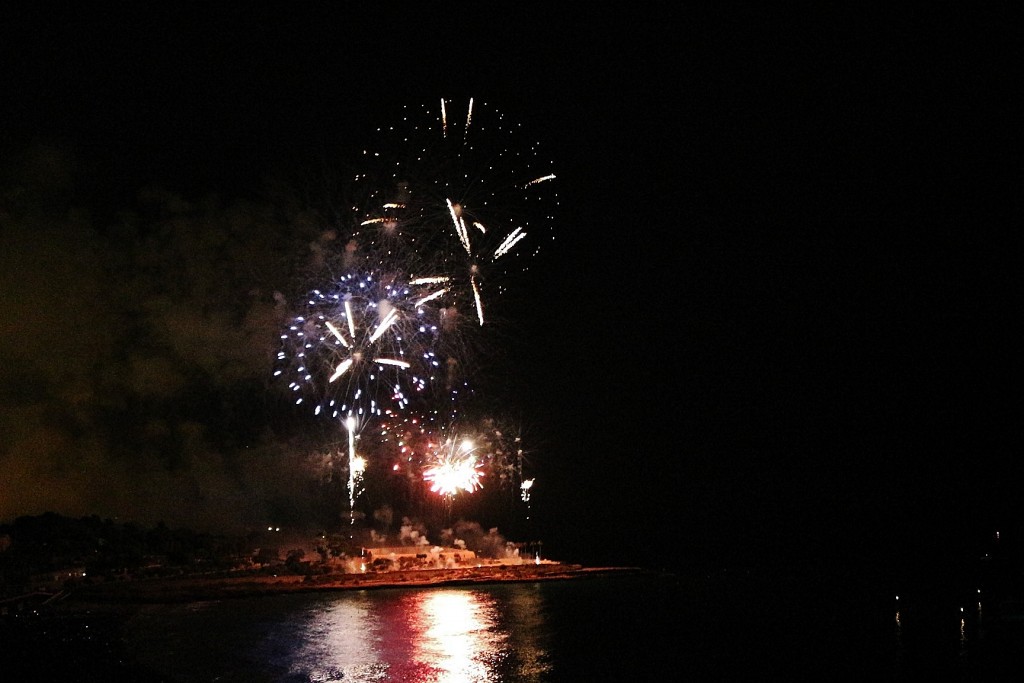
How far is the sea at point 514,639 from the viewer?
15359 mm

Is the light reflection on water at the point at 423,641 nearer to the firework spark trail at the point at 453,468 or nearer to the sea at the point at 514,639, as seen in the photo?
the sea at the point at 514,639

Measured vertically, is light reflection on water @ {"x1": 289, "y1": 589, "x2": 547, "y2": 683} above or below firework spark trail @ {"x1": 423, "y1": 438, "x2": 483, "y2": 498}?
below

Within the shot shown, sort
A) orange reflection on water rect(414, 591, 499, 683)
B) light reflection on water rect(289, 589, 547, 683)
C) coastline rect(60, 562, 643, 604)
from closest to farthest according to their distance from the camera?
1. light reflection on water rect(289, 589, 547, 683)
2. orange reflection on water rect(414, 591, 499, 683)
3. coastline rect(60, 562, 643, 604)

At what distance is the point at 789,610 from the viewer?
25.3 metres

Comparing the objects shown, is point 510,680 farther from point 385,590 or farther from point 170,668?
point 385,590

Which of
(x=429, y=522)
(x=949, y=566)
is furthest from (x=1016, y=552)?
(x=429, y=522)

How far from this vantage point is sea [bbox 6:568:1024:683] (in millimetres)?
15359

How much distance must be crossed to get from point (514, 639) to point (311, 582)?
14956mm

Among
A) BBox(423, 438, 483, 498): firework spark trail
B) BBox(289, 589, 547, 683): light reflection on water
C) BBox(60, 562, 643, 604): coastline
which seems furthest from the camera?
BBox(423, 438, 483, 498): firework spark trail

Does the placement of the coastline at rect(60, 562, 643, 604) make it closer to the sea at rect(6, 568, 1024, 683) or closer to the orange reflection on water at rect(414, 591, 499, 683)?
the sea at rect(6, 568, 1024, 683)

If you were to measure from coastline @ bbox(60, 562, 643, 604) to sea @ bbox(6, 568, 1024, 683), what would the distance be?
3.77ft

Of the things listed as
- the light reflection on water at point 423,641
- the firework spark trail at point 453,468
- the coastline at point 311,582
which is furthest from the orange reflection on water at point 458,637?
the firework spark trail at point 453,468

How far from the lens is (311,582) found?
31484 mm

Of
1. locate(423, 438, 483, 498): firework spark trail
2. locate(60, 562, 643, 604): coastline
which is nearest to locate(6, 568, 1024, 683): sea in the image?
locate(60, 562, 643, 604): coastline
